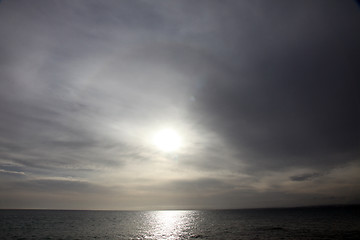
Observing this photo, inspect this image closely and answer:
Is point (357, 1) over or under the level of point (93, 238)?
over

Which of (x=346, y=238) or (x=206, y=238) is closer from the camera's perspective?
(x=346, y=238)

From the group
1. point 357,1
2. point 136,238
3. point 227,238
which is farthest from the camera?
point 136,238

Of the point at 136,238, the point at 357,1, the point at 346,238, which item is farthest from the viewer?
the point at 136,238

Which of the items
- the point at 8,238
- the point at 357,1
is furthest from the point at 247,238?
the point at 8,238

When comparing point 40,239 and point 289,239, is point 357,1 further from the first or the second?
point 40,239

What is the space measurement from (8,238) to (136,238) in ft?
127

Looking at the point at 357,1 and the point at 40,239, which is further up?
the point at 357,1

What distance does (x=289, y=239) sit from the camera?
55.3 meters

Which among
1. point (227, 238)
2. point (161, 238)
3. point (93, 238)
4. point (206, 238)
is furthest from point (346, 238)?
point (93, 238)

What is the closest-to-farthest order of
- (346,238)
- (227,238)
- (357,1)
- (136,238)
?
(357,1) → (346,238) → (227,238) → (136,238)

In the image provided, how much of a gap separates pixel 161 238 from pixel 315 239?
44.9m

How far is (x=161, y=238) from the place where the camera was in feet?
215

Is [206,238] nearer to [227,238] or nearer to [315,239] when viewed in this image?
[227,238]

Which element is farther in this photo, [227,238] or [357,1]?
[227,238]
